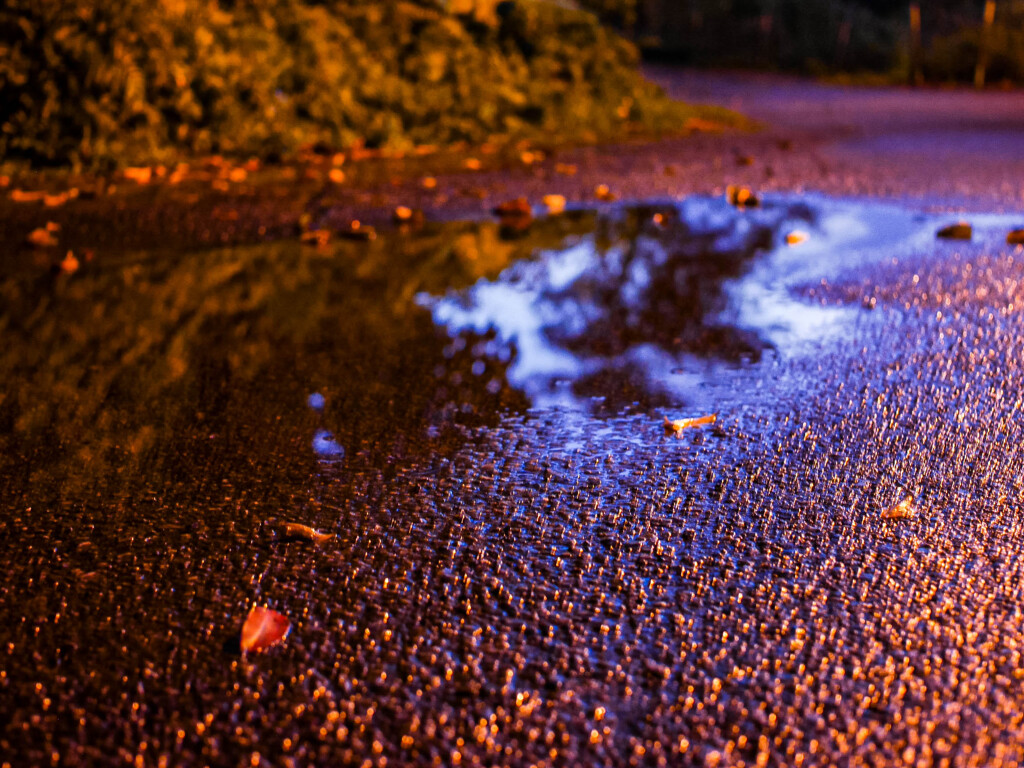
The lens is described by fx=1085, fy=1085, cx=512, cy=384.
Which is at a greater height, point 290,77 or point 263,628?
point 290,77

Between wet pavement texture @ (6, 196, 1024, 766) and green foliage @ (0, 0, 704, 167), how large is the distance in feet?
11.5

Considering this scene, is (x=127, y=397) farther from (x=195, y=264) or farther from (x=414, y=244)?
(x=414, y=244)

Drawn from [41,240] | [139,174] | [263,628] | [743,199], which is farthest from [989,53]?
[263,628]

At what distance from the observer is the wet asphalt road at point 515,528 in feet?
4.80

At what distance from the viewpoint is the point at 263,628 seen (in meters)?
1.69

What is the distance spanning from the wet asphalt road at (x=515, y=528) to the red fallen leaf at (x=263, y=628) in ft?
0.07

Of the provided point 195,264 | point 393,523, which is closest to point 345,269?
point 195,264

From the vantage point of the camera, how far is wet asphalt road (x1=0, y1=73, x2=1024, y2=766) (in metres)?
1.46

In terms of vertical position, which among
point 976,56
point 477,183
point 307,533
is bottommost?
point 477,183

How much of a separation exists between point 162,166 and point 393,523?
576cm

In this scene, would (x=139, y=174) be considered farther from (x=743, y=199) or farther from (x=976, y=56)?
(x=976, y=56)

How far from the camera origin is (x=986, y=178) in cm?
683

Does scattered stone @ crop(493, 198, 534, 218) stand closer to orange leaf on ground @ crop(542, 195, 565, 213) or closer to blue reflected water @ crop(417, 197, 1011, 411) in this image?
orange leaf on ground @ crop(542, 195, 565, 213)

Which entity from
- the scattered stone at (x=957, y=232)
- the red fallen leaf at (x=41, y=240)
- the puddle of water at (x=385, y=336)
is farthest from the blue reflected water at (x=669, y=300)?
the red fallen leaf at (x=41, y=240)
